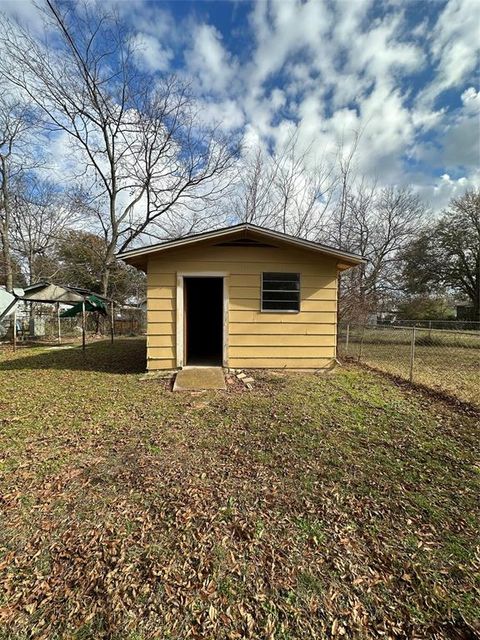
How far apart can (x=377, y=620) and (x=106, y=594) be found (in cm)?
146

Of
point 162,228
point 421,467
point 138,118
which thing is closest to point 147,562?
point 421,467

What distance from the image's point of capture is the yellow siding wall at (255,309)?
6.81 metres

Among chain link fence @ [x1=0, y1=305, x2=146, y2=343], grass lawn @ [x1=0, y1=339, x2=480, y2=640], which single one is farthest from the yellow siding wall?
chain link fence @ [x1=0, y1=305, x2=146, y2=343]

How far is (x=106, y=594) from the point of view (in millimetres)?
1613

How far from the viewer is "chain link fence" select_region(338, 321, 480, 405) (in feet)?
20.7

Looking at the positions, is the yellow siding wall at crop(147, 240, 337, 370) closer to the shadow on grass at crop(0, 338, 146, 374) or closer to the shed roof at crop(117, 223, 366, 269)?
the shed roof at crop(117, 223, 366, 269)

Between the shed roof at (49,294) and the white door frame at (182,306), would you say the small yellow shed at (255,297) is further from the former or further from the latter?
the shed roof at (49,294)

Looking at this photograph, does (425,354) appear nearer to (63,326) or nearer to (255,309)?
(255,309)

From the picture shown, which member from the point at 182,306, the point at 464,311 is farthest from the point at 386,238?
the point at 182,306

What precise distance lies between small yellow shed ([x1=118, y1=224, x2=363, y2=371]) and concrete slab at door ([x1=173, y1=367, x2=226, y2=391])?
0.42 m

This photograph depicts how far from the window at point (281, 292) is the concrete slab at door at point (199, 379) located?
1942 mm

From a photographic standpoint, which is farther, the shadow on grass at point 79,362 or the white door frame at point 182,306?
the shadow on grass at point 79,362

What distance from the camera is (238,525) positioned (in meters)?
2.16

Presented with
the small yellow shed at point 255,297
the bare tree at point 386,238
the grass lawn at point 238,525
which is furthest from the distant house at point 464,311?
the grass lawn at point 238,525
